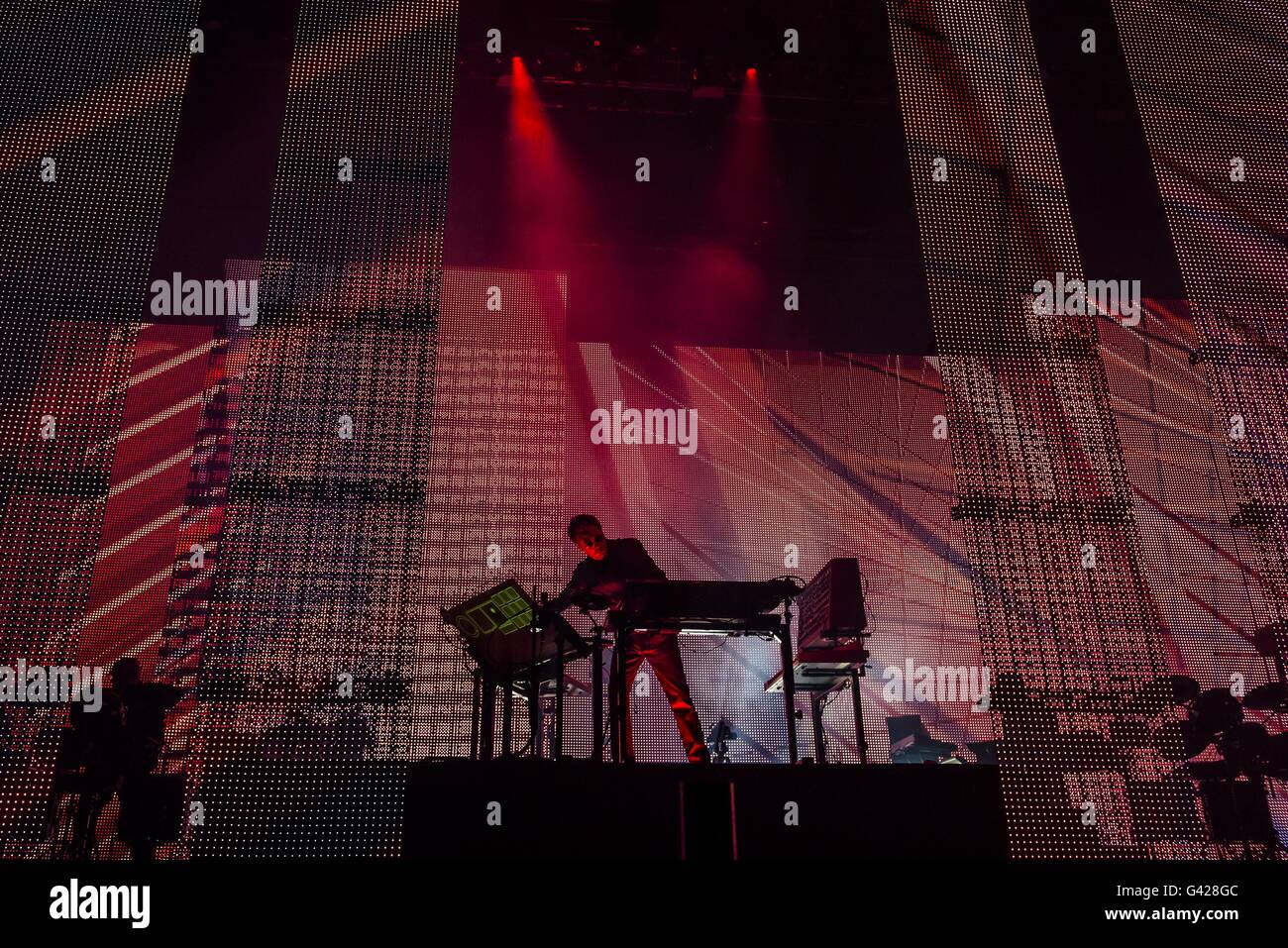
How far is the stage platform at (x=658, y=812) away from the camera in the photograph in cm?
307

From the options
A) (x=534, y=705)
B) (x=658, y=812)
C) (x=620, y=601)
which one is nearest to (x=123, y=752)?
(x=534, y=705)

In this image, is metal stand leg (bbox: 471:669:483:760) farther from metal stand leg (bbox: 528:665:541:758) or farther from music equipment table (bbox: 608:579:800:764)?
music equipment table (bbox: 608:579:800:764)

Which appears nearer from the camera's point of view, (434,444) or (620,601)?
(620,601)

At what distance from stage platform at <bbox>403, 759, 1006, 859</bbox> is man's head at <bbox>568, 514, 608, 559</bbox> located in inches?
80.4

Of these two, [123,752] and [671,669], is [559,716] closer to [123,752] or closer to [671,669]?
[671,669]

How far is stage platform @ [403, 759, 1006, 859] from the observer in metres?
3.07

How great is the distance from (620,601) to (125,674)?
10.8 feet

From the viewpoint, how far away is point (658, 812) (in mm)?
3105

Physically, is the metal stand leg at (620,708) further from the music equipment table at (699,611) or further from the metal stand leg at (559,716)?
the metal stand leg at (559,716)
